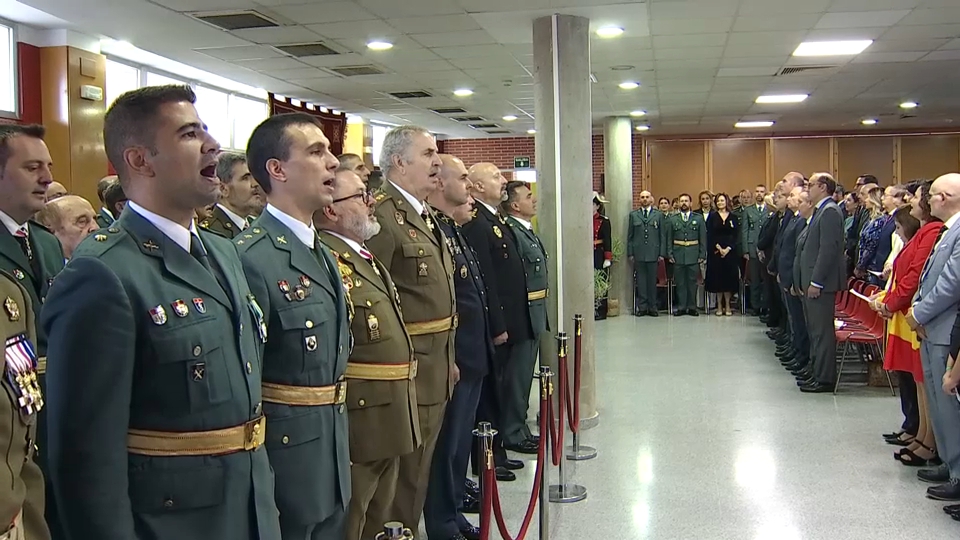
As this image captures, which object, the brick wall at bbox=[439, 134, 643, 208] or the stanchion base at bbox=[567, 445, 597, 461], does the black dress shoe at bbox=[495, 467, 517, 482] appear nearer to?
the stanchion base at bbox=[567, 445, 597, 461]

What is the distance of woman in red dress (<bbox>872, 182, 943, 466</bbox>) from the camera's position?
4605 mm

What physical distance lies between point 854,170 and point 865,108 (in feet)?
12.1

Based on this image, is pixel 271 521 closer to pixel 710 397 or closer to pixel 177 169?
pixel 177 169

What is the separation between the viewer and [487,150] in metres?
17.1

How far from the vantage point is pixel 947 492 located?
417 cm

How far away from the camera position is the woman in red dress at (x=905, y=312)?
15.1ft

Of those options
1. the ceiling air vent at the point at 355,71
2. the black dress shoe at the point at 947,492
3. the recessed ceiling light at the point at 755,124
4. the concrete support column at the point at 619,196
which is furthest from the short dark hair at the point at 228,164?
the recessed ceiling light at the point at 755,124

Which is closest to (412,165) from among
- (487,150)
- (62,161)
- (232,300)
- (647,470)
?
(232,300)

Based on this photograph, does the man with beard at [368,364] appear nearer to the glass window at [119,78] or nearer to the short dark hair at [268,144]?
the short dark hair at [268,144]

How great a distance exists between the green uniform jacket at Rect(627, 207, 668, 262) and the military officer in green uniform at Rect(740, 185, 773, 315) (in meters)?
1.15

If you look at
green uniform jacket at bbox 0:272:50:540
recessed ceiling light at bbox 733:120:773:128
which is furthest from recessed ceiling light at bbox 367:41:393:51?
recessed ceiling light at bbox 733:120:773:128

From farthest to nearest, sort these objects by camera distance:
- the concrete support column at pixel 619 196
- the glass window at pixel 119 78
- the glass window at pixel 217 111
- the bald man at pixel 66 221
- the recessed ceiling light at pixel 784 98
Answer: the concrete support column at pixel 619 196, the recessed ceiling light at pixel 784 98, the glass window at pixel 217 111, the glass window at pixel 119 78, the bald man at pixel 66 221

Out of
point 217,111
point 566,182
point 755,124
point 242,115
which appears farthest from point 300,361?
point 755,124

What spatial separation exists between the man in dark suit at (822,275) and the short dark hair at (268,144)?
5.21 meters
